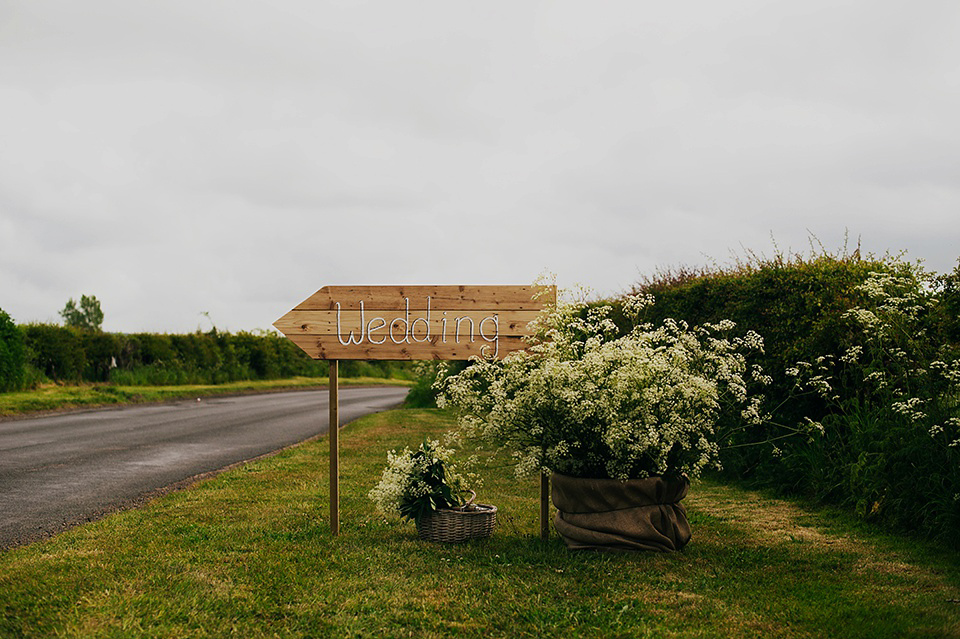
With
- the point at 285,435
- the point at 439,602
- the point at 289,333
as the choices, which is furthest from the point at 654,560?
the point at 285,435

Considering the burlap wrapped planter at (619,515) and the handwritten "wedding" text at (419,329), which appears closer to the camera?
the burlap wrapped planter at (619,515)

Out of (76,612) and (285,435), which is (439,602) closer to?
(76,612)

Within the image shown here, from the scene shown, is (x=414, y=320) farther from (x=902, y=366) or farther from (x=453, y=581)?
A: (x=902, y=366)

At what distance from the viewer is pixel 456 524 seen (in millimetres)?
6371

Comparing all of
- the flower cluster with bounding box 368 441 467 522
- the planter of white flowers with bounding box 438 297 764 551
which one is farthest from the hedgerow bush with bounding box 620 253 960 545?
the flower cluster with bounding box 368 441 467 522

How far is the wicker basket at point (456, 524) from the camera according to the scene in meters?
6.38

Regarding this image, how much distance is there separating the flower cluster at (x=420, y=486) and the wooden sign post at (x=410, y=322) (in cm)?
73

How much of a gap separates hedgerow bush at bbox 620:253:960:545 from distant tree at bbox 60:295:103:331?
46.5m

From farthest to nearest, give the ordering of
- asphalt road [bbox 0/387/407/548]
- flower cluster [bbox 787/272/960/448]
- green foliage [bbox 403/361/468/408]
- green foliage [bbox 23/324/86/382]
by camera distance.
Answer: green foliage [bbox 23/324/86/382]
green foliage [bbox 403/361/468/408]
asphalt road [bbox 0/387/407/548]
flower cluster [bbox 787/272/960/448]

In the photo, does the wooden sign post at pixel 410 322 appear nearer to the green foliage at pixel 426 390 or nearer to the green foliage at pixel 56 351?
the green foliage at pixel 426 390

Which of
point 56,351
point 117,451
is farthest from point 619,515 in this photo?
point 56,351

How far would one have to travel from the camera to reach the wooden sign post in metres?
7.12

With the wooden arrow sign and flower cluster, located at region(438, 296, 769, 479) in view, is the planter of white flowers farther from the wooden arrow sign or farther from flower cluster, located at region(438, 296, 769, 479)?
the wooden arrow sign

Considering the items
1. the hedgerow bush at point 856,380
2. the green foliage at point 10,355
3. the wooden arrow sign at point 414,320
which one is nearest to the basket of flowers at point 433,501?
the wooden arrow sign at point 414,320
